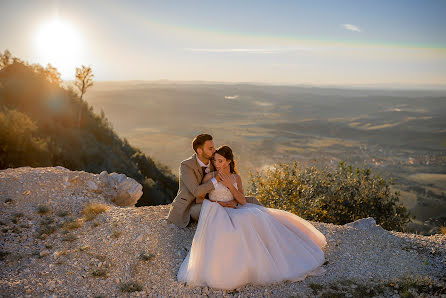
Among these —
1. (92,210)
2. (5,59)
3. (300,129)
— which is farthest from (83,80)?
(300,129)

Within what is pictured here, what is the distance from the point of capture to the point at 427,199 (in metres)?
33.1

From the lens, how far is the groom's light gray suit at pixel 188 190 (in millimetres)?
5762

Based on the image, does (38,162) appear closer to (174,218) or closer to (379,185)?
(174,218)

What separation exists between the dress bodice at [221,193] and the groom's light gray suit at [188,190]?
104 millimetres

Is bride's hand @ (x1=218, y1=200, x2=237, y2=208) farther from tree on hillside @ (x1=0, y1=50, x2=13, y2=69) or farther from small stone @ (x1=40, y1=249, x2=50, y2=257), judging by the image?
tree on hillside @ (x1=0, y1=50, x2=13, y2=69)

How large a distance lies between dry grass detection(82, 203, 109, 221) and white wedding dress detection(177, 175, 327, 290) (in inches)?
118

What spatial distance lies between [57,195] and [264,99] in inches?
4808

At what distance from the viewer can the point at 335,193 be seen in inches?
420

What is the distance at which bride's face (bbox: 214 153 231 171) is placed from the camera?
5.46 m

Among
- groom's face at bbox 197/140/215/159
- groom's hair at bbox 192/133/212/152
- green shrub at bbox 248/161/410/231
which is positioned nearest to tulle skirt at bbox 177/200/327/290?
groom's face at bbox 197/140/215/159

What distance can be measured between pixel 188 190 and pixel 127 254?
168 centimetres

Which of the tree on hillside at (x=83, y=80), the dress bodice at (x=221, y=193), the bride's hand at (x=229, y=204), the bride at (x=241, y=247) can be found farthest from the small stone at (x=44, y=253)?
the tree on hillside at (x=83, y=80)

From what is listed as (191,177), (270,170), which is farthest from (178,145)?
(191,177)

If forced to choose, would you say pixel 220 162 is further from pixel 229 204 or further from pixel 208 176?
pixel 229 204
